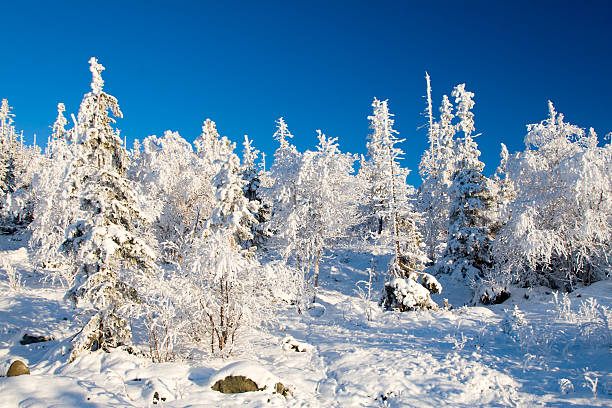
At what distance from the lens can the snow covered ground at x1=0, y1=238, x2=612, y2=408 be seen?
8.31 meters

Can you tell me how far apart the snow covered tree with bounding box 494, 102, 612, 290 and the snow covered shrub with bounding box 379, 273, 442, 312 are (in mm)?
5113

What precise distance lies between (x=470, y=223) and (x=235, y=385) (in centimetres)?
2109

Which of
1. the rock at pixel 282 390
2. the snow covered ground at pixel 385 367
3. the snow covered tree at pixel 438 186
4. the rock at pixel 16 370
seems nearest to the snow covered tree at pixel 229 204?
the snow covered ground at pixel 385 367

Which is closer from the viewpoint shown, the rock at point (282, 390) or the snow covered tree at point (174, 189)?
the rock at point (282, 390)

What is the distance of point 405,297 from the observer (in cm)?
1845

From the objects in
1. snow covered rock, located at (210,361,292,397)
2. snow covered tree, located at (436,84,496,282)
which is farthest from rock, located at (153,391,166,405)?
snow covered tree, located at (436,84,496,282)

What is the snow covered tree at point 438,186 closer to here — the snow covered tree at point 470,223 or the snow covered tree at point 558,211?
the snow covered tree at point 470,223

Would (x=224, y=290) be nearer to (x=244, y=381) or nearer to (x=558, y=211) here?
(x=244, y=381)

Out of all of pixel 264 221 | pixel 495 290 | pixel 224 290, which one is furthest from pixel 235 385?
pixel 264 221

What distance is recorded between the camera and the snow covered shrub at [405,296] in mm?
18203

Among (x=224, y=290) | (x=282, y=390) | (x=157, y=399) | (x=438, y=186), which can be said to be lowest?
(x=282, y=390)

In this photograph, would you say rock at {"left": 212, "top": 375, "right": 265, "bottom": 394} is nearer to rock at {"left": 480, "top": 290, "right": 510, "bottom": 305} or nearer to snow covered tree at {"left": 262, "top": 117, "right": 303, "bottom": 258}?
snow covered tree at {"left": 262, "top": 117, "right": 303, "bottom": 258}

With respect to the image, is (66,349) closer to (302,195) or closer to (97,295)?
(97,295)

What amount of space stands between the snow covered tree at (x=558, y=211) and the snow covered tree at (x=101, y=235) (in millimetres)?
19003
